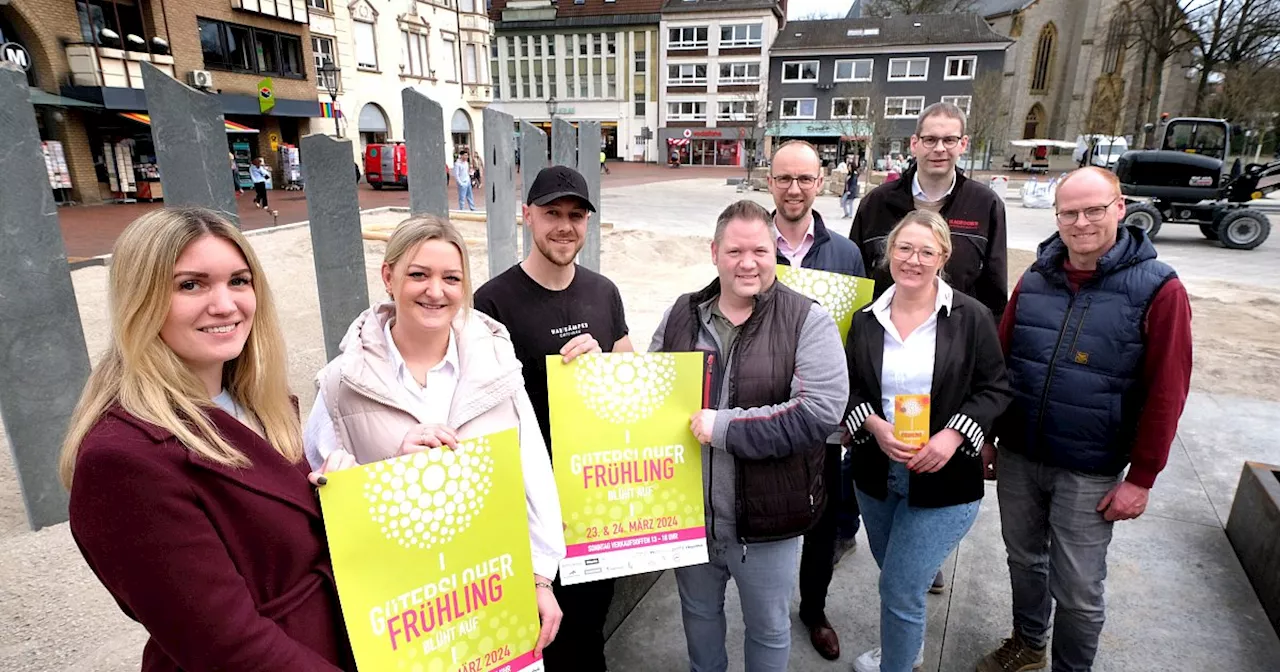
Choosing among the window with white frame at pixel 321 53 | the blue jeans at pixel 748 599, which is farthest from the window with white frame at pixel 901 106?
the blue jeans at pixel 748 599

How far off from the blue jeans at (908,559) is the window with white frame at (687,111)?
179 feet

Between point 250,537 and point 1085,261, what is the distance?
2924mm

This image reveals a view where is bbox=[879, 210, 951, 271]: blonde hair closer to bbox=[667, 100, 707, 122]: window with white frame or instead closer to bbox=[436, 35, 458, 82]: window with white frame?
bbox=[436, 35, 458, 82]: window with white frame

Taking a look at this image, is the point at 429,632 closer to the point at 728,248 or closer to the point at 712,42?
the point at 728,248

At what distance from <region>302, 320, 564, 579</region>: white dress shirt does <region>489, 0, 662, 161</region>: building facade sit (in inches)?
2116

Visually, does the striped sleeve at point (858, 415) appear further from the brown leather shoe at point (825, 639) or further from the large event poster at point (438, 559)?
the large event poster at point (438, 559)

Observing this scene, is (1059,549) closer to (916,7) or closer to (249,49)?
(249,49)

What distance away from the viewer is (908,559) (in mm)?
2521

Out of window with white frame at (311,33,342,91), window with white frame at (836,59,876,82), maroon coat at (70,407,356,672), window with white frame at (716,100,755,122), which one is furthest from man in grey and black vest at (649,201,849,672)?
window with white frame at (836,59,876,82)

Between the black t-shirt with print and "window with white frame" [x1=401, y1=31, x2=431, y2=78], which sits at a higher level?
"window with white frame" [x1=401, y1=31, x2=431, y2=78]

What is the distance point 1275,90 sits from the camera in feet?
111

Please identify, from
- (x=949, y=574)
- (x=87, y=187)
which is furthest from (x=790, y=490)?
(x=87, y=187)

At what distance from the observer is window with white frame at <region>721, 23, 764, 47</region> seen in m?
51.2

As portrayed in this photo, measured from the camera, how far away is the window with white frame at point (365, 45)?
100ft
